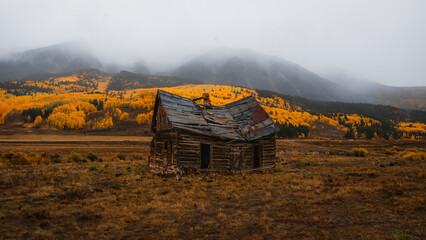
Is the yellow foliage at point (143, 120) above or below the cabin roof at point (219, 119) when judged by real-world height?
below

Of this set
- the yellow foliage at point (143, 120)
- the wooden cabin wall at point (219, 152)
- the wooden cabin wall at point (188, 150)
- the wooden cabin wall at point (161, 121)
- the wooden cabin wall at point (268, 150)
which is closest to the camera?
the wooden cabin wall at point (188, 150)

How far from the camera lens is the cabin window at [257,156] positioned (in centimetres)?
1898

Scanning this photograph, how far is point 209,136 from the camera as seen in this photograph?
663 inches

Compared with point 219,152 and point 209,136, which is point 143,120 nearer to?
point 209,136

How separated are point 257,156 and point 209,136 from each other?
212 inches

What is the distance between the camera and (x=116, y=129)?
91.1m

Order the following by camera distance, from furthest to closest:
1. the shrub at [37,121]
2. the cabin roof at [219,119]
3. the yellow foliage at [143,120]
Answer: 1. the yellow foliage at [143,120]
2. the shrub at [37,121]
3. the cabin roof at [219,119]

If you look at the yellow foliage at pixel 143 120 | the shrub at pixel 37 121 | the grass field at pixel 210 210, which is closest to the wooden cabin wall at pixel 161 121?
the grass field at pixel 210 210

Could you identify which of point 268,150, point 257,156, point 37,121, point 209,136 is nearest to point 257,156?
point 257,156

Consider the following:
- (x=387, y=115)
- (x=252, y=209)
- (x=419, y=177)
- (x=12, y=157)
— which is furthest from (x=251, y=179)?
(x=387, y=115)

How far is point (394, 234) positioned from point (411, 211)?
2.86m

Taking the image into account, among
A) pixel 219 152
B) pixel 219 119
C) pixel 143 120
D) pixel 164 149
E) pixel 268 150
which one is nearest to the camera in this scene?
pixel 219 152

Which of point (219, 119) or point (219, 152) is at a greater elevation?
point (219, 119)

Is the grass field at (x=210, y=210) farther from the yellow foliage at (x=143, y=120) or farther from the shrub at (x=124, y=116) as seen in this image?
the shrub at (x=124, y=116)
